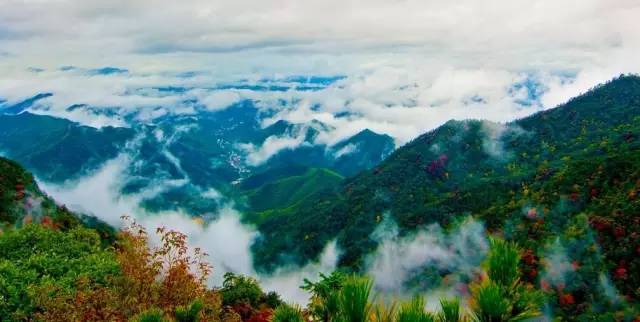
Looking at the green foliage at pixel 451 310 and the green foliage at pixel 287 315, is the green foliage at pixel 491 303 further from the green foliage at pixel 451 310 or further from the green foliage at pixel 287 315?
the green foliage at pixel 287 315

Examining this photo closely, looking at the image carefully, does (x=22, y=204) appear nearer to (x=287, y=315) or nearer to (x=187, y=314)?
(x=187, y=314)

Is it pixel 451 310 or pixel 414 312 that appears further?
pixel 451 310

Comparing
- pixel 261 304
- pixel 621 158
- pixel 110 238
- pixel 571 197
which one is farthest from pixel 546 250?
pixel 110 238

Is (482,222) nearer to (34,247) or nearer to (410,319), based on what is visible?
(34,247)

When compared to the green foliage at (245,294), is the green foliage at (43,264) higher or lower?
higher

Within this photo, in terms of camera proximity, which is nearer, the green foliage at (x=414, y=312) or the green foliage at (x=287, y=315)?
the green foliage at (x=414, y=312)

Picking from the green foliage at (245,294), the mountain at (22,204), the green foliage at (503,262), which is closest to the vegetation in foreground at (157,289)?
the green foliage at (503,262)

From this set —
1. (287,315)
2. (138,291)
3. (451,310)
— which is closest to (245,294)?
(138,291)

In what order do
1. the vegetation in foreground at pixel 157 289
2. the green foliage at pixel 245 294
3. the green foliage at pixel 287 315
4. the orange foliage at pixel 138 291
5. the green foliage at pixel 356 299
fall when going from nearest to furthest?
1. the vegetation in foreground at pixel 157 289
2. the green foliage at pixel 356 299
3. the green foliage at pixel 287 315
4. the orange foliage at pixel 138 291
5. the green foliage at pixel 245 294
